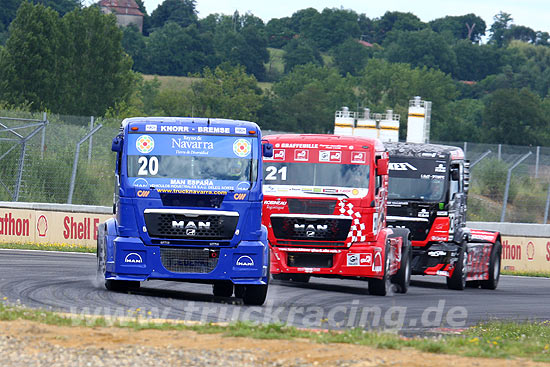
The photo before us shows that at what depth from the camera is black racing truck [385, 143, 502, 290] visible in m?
21.5

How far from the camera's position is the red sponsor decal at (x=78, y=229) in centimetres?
2675

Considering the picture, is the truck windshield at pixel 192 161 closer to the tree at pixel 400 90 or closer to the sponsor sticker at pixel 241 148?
the sponsor sticker at pixel 241 148

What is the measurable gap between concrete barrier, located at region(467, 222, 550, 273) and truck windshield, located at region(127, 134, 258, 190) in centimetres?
1581

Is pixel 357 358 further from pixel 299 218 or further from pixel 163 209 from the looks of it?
pixel 299 218

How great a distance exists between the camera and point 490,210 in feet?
117

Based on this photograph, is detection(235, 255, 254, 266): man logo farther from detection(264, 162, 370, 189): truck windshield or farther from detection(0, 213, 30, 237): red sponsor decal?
detection(0, 213, 30, 237): red sponsor decal

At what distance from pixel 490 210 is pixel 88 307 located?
23.6m

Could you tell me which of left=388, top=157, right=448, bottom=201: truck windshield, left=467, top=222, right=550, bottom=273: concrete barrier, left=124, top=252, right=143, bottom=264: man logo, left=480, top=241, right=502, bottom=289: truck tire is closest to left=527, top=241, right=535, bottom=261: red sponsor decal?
left=467, top=222, right=550, bottom=273: concrete barrier

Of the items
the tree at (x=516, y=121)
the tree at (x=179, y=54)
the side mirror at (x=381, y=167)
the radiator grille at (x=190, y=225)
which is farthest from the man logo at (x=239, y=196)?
the tree at (x=179, y=54)

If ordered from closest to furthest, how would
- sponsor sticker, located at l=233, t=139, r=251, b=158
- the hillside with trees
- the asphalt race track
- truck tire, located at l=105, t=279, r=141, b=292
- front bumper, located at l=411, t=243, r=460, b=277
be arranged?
1. the asphalt race track
2. sponsor sticker, located at l=233, t=139, r=251, b=158
3. truck tire, located at l=105, t=279, r=141, b=292
4. front bumper, located at l=411, t=243, r=460, b=277
5. the hillside with trees

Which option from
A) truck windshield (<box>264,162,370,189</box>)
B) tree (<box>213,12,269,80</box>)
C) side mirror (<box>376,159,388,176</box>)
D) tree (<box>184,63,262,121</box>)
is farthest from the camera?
tree (<box>213,12,269,80</box>)

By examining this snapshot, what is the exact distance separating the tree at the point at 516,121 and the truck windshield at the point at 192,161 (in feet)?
349

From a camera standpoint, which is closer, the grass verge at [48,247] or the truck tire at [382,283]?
the truck tire at [382,283]

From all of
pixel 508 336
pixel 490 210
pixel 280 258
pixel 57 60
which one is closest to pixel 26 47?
pixel 57 60
